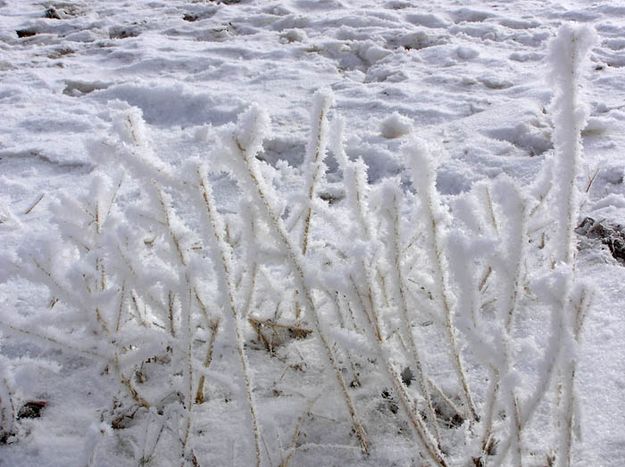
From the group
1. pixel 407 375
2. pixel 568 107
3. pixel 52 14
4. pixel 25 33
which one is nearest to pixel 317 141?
pixel 568 107

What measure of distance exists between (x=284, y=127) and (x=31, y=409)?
201cm

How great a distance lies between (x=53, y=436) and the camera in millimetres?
1255

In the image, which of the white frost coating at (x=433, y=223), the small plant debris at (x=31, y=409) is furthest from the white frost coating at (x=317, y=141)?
the small plant debris at (x=31, y=409)

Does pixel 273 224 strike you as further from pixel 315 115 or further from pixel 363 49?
pixel 363 49

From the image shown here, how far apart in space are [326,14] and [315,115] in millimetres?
4169

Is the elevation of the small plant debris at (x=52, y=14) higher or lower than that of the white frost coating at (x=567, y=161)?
lower

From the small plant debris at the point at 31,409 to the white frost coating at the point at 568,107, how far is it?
1.16 meters

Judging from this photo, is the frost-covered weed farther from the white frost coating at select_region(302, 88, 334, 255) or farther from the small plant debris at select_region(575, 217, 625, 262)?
the small plant debris at select_region(575, 217, 625, 262)

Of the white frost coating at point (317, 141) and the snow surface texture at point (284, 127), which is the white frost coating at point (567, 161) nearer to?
the snow surface texture at point (284, 127)

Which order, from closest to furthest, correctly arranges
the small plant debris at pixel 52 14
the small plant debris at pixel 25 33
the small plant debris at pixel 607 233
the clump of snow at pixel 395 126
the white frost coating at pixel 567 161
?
the white frost coating at pixel 567 161 < the small plant debris at pixel 607 233 < the clump of snow at pixel 395 126 < the small plant debris at pixel 25 33 < the small plant debris at pixel 52 14

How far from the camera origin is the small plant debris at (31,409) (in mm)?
1320

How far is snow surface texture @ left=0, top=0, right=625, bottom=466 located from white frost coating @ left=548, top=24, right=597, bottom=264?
0.17 meters

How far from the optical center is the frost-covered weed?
935mm

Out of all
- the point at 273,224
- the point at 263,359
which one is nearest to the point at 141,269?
the point at 273,224
